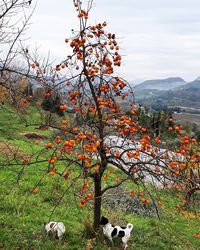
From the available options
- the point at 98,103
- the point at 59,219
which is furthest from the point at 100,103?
the point at 59,219

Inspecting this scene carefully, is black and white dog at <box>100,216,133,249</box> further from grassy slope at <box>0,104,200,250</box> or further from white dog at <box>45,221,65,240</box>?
white dog at <box>45,221,65,240</box>

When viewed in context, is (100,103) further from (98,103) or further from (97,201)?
(97,201)

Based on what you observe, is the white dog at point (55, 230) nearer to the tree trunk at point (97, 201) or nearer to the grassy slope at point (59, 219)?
the grassy slope at point (59, 219)

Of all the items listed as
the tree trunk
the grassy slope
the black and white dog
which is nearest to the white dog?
the grassy slope

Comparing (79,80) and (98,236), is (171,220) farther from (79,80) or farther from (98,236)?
(79,80)

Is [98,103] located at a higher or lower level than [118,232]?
higher

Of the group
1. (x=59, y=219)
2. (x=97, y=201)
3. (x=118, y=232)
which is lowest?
(x=118, y=232)

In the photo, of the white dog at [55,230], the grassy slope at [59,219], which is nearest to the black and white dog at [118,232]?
the grassy slope at [59,219]

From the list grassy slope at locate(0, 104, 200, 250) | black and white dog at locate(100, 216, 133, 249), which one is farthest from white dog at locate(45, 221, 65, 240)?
black and white dog at locate(100, 216, 133, 249)

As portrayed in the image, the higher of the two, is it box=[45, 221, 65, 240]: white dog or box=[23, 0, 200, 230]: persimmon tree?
box=[23, 0, 200, 230]: persimmon tree

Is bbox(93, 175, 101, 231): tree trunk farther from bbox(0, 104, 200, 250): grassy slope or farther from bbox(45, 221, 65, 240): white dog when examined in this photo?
bbox(45, 221, 65, 240): white dog

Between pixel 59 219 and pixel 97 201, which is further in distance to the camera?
pixel 97 201

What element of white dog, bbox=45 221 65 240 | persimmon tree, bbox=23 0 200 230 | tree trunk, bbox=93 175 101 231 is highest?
persimmon tree, bbox=23 0 200 230

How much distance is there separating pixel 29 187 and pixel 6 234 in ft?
14.8
